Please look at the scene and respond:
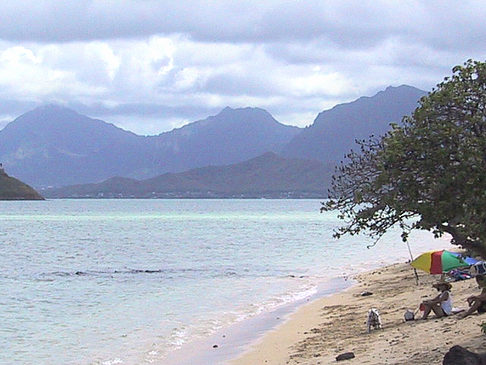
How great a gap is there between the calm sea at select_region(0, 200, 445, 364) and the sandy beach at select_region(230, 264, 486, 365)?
2.55 metres

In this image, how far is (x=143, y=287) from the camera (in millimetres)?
38656

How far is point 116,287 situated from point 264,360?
67.5ft

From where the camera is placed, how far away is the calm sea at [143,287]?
23.7 m

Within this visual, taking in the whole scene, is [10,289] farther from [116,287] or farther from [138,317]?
[138,317]

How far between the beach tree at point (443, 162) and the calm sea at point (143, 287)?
9683 millimetres

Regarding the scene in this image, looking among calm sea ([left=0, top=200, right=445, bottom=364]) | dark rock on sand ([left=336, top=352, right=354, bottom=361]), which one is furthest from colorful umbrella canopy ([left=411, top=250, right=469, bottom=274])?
dark rock on sand ([left=336, top=352, right=354, bottom=361])

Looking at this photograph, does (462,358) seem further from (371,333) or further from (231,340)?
(231,340)

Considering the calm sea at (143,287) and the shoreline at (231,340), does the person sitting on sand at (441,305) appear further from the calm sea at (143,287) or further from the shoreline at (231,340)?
the calm sea at (143,287)

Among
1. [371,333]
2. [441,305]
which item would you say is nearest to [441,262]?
[441,305]

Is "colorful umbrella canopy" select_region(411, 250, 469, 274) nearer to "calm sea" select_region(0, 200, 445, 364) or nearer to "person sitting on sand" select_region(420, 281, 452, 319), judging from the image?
"calm sea" select_region(0, 200, 445, 364)

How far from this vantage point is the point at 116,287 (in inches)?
1535

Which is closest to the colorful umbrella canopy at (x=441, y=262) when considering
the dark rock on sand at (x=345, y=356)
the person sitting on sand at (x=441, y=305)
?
the person sitting on sand at (x=441, y=305)

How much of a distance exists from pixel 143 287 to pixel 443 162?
27.4 m

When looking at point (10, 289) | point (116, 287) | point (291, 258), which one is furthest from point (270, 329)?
point (291, 258)
